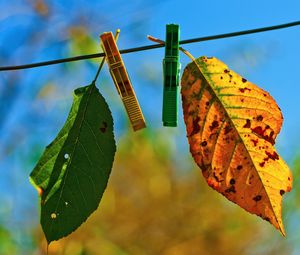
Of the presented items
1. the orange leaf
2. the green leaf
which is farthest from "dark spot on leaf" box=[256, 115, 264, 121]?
the green leaf

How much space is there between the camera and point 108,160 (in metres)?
0.47

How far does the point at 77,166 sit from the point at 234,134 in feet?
0.45

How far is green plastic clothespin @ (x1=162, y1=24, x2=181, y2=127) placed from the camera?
48cm

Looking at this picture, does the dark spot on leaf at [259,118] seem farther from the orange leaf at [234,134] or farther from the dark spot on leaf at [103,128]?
the dark spot on leaf at [103,128]

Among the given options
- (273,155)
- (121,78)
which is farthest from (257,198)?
(121,78)

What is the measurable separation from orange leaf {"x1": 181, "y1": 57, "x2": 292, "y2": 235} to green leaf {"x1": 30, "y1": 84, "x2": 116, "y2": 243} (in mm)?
75

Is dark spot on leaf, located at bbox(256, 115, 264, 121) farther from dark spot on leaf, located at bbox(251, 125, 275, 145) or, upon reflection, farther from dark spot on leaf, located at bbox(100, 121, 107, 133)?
dark spot on leaf, located at bbox(100, 121, 107, 133)

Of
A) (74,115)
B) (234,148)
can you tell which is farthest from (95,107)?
(234,148)

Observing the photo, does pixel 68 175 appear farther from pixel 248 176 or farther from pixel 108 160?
pixel 248 176

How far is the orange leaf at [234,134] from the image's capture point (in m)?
0.46

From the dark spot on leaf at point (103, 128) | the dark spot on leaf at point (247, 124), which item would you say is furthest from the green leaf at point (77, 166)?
the dark spot on leaf at point (247, 124)

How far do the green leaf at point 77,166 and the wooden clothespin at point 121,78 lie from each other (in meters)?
0.02

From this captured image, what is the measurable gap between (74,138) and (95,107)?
0.11ft

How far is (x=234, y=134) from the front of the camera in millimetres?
480
